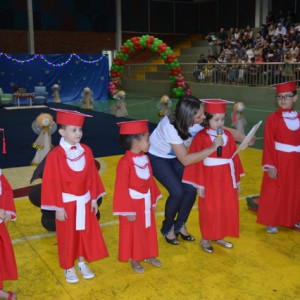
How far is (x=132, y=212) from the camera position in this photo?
3.66 meters

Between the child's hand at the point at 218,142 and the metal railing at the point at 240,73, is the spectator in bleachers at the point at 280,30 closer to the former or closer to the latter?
the metal railing at the point at 240,73

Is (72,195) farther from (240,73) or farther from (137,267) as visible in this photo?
(240,73)

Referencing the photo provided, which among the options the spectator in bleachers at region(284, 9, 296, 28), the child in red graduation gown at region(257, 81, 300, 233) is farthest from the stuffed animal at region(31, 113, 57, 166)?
the spectator in bleachers at region(284, 9, 296, 28)

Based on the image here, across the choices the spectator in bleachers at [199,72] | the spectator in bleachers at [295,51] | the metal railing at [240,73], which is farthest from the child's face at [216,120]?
the spectator in bleachers at [199,72]

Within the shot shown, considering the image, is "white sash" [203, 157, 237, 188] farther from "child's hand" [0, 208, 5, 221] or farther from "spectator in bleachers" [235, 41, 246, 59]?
"spectator in bleachers" [235, 41, 246, 59]

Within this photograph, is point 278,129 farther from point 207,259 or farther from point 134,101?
point 134,101

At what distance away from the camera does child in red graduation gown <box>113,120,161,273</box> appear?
3652 millimetres

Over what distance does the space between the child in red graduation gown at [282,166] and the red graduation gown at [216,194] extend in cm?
65

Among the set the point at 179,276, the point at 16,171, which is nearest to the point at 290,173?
the point at 179,276

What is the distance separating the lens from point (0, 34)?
81.9 feet

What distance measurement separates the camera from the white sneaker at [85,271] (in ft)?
12.2

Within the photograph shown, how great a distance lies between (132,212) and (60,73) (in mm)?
17961

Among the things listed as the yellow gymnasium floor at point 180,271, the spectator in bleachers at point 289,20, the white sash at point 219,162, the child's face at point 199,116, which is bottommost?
the yellow gymnasium floor at point 180,271

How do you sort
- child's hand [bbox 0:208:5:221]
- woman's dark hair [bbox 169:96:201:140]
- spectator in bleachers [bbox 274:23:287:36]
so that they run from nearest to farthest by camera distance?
child's hand [bbox 0:208:5:221], woman's dark hair [bbox 169:96:201:140], spectator in bleachers [bbox 274:23:287:36]
